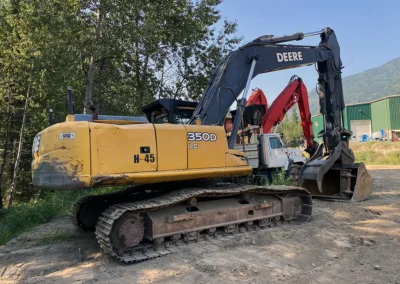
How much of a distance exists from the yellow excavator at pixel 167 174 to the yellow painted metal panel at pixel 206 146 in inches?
0.6

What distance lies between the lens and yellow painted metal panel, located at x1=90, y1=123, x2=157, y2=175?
16.4ft

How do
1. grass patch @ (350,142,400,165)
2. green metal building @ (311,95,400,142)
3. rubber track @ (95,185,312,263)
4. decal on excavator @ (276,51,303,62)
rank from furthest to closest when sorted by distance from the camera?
green metal building @ (311,95,400,142) < grass patch @ (350,142,400,165) < decal on excavator @ (276,51,303,62) < rubber track @ (95,185,312,263)

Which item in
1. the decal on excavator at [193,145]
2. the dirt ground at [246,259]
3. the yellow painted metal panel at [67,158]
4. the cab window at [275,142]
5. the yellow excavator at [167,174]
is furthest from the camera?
the cab window at [275,142]

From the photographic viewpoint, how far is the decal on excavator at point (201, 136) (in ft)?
19.2

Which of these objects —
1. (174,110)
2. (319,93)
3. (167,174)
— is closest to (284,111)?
(319,93)

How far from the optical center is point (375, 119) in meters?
52.8

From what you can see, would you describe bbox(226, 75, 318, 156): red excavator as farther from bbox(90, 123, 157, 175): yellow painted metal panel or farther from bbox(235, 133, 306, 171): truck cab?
bbox(90, 123, 157, 175): yellow painted metal panel

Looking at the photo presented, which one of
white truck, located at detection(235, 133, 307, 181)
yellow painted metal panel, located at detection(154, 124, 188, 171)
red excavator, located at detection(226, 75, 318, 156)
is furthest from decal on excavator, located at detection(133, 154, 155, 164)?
red excavator, located at detection(226, 75, 318, 156)

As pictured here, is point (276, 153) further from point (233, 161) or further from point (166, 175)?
point (166, 175)

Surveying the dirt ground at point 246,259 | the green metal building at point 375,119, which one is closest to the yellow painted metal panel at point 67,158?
the dirt ground at point 246,259

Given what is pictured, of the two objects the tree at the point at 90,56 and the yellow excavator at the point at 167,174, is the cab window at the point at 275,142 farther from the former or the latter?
the tree at the point at 90,56

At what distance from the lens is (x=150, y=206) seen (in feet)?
17.6

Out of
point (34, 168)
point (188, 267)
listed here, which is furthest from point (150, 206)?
point (34, 168)

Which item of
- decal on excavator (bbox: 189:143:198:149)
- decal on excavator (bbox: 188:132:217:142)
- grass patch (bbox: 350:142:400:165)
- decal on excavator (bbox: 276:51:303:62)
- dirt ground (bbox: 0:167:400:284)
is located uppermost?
decal on excavator (bbox: 276:51:303:62)
